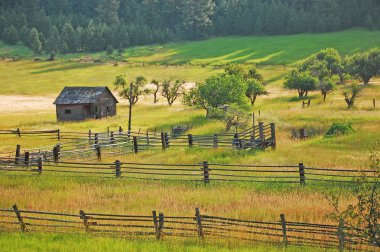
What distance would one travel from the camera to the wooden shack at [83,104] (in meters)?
59.7

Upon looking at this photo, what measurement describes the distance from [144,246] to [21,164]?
52.1 ft

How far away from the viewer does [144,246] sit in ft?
49.0

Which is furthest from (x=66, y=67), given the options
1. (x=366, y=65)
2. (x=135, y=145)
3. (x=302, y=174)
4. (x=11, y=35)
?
(x=302, y=174)

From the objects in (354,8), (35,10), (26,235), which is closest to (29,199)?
(26,235)

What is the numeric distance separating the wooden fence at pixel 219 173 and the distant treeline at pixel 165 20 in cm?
11055

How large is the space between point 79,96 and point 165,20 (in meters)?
113

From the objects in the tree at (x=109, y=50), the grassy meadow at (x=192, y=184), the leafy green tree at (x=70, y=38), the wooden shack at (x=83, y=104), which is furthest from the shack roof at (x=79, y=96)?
the leafy green tree at (x=70, y=38)

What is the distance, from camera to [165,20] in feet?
557

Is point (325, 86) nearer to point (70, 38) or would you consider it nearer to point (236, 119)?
point (236, 119)

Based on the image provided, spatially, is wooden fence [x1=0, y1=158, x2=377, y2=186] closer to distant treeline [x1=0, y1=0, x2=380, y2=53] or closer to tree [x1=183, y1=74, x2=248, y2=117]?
tree [x1=183, y1=74, x2=248, y2=117]

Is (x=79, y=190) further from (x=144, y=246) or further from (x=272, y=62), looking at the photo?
(x=272, y=62)

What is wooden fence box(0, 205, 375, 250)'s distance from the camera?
49.1 ft

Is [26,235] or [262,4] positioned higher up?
[262,4]

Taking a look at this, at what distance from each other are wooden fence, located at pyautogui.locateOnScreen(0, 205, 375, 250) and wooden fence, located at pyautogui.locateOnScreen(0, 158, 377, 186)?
5549 millimetres
